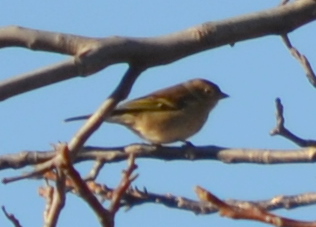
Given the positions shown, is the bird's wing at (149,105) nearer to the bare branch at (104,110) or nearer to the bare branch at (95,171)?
the bare branch at (95,171)

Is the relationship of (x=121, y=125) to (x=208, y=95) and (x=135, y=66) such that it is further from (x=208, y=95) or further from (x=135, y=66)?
(x=135, y=66)

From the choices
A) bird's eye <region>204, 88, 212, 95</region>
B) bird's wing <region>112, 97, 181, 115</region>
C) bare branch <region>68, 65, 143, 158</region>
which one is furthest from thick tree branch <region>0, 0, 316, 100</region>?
bird's eye <region>204, 88, 212, 95</region>

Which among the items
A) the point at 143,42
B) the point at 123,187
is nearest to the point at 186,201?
the point at 143,42

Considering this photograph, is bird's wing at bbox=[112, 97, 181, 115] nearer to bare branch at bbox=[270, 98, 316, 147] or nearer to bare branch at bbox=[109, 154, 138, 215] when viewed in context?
bare branch at bbox=[270, 98, 316, 147]

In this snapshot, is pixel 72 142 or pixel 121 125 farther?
pixel 121 125

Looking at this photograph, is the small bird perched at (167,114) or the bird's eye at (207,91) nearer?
the small bird perched at (167,114)

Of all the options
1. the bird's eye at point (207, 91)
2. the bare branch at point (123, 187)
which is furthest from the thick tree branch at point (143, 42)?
the bird's eye at point (207, 91)

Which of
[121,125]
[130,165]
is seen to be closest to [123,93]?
[130,165]
